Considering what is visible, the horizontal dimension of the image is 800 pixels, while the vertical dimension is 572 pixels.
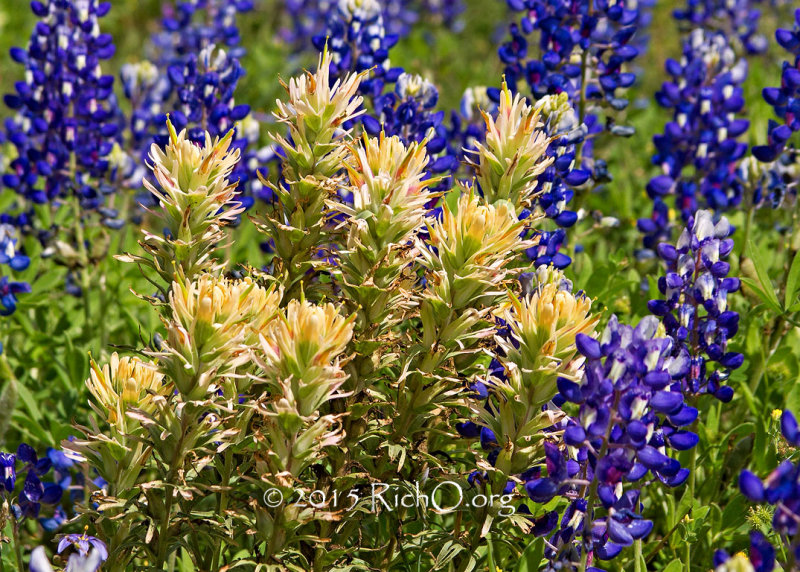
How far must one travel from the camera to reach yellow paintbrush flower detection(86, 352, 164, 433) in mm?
2121

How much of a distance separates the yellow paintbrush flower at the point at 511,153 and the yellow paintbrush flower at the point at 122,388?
36.7 inches

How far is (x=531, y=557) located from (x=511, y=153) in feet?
3.27

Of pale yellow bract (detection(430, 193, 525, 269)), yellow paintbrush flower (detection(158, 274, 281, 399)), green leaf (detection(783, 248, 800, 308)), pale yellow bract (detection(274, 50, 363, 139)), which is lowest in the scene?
yellow paintbrush flower (detection(158, 274, 281, 399))

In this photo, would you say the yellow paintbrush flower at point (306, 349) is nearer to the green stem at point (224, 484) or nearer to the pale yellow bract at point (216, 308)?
the pale yellow bract at point (216, 308)

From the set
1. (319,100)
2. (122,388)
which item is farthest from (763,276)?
(122,388)

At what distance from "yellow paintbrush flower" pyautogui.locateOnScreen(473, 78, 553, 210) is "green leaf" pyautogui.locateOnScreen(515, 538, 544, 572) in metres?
0.84

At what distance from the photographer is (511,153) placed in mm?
2299

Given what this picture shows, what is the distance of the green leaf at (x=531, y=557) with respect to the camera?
2.29m

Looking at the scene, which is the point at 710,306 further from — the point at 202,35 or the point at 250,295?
the point at 202,35

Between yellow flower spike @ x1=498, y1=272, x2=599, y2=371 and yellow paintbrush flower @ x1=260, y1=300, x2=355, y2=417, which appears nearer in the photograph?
yellow paintbrush flower @ x1=260, y1=300, x2=355, y2=417

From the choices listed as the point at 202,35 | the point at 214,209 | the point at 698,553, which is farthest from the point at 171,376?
the point at 202,35

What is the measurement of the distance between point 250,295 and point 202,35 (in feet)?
12.4

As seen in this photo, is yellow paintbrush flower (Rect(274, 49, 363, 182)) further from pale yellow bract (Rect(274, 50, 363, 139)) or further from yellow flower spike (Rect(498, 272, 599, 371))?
yellow flower spike (Rect(498, 272, 599, 371))

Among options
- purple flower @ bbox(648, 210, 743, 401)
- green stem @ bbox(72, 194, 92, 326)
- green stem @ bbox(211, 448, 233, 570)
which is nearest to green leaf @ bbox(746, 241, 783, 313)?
purple flower @ bbox(648, 210, 743, 401)
